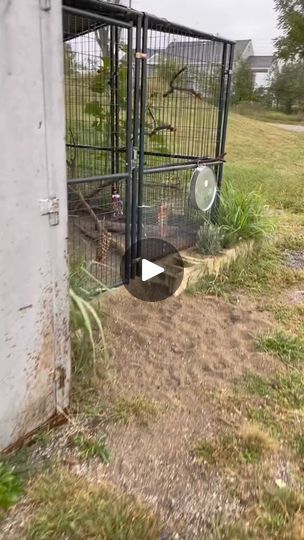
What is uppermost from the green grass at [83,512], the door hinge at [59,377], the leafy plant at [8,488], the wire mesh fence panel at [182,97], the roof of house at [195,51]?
the roof of house at [195,51]

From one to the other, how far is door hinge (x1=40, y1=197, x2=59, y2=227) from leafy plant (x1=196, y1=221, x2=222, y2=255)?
2.36 m

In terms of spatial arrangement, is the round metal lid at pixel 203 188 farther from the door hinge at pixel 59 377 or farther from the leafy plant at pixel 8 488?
the leafy plant at pixel 8 488

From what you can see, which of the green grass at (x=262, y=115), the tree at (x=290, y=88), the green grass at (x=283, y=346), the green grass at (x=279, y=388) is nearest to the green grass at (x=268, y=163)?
the green grass at (x=283, y=346)

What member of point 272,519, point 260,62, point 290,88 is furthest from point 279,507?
point 260,62

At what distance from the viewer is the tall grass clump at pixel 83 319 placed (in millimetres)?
2141

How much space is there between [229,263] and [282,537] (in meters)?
2.70

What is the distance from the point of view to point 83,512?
1.56 metres

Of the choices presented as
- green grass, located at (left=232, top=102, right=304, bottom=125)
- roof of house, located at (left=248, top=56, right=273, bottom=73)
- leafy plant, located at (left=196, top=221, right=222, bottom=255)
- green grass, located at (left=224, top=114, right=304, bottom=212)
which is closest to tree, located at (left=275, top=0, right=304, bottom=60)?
green grass, located at (left=232, top=102, right=304, bottom=125)

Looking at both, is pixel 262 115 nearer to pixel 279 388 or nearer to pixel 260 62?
pixel 279 388

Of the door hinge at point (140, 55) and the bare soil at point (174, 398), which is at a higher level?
the door hinge at point (140, 55)

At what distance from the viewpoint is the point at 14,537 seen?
147cm

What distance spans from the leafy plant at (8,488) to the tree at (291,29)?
1197 inches

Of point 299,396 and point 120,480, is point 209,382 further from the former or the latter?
point 120,480

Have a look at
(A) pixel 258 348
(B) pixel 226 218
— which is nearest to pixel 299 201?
(B) pixel 226 218
